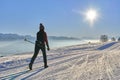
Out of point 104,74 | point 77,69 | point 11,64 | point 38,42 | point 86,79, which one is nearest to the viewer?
point 86,79

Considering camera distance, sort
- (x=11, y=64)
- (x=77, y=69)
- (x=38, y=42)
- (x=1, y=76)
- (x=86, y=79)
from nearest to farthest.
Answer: (x=86, y=79)
(x=1, y=76)
(x=77, y=69)
(x=38, y=42)
(x=11, y=64)

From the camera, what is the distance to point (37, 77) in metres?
11.0

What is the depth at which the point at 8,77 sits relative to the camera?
37.2 ft

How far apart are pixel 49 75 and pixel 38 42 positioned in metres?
2.50

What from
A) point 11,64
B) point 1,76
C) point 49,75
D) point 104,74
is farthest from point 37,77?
point 11,64

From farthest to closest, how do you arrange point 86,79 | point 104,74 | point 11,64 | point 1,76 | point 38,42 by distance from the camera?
point 11,64 → point 38,42 → point 1,76 → point 104,74 → point 86,79

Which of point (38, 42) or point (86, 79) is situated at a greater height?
point (38, 42)

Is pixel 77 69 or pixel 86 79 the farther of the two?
pixel 77 69

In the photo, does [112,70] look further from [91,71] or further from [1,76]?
[1,76]

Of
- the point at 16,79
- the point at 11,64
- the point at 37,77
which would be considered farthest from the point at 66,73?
the point at 11,64

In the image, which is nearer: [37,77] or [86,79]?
[86,79]

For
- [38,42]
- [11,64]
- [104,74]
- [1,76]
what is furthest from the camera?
[11,64]

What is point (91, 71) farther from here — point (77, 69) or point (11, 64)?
point (11, 64)

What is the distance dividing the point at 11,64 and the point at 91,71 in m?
5.32
